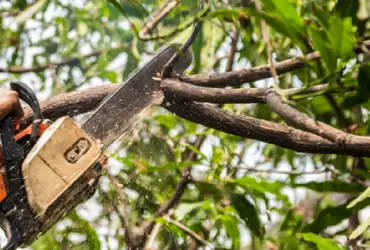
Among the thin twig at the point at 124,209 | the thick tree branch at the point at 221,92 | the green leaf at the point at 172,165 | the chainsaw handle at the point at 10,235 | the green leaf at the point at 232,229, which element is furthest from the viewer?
the thin twig at the point at 124,209

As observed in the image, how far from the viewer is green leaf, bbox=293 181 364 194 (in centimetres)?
184

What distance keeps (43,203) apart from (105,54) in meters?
1.49

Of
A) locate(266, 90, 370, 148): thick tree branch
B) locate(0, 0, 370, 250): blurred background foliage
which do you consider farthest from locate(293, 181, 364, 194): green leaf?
locate(266, 90, 370, 148): thick tree branch

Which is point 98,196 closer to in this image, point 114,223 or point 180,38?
point 114,223

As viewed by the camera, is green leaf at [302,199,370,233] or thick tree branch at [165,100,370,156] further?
green leaf at [302,199,370,233]

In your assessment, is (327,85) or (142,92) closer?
(327,85)

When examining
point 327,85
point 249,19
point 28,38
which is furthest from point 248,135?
point 28,38

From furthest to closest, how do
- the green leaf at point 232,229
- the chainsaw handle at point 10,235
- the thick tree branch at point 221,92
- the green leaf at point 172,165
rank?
the green leaf at point 232,229, the green leaf at point 172,165, the chainsaw handle at point 10,235, the thick tree branch at point 221,92

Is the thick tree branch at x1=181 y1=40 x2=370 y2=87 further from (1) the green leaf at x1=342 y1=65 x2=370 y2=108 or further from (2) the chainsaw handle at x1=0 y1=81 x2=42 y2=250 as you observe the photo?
(2) the chainsaw handle at x1=0 y1=81 x2=42 y2=250

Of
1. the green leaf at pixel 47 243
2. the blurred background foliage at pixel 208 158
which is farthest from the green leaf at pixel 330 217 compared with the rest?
the green leaf at pixel 47 243

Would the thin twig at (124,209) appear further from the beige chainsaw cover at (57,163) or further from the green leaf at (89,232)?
the beige chainsaw cover at (57,163)

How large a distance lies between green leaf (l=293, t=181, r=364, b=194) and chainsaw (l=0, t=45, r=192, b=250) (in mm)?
555

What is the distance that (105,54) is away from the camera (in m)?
2.86

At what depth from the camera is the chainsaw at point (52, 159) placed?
4.78ft
